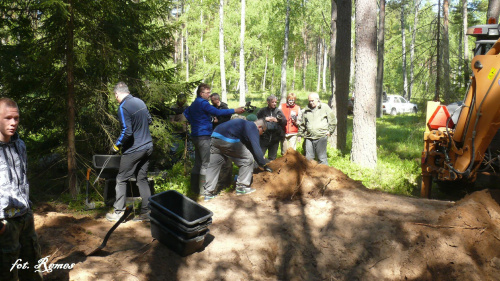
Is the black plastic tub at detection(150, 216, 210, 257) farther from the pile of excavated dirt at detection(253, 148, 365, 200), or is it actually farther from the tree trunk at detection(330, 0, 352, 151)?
the tree trunk at detection(330, 0, 352, 151)

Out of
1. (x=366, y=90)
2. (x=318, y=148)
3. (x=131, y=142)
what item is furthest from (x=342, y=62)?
(x=131, y=142)

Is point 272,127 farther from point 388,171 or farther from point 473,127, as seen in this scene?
point 473,127

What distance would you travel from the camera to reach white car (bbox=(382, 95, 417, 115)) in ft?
Result: 109

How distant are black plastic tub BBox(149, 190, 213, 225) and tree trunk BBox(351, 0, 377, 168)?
5226 mm

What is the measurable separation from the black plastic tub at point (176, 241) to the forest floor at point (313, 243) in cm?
9

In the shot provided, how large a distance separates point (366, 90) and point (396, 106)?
87.3ft

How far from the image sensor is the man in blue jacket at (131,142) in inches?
240

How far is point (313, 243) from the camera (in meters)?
5.56

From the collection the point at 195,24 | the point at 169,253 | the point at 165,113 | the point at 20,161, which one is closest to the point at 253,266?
the point at 169,253

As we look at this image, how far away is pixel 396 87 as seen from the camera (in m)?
61.1

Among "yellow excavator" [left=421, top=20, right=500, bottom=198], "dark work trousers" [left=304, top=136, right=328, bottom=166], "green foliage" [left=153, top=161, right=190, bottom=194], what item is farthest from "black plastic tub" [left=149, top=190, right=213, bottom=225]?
"yellow excavator" [left=421, top=20, right=500, bottom=198]

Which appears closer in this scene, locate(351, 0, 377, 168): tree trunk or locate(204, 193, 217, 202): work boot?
locate(204, 193, 217, 202): work boot

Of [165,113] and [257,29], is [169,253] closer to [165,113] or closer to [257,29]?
[165,113]

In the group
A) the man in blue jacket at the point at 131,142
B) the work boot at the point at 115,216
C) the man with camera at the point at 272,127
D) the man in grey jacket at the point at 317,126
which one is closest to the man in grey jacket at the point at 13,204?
the man in blue jacket at the point at 131,142
